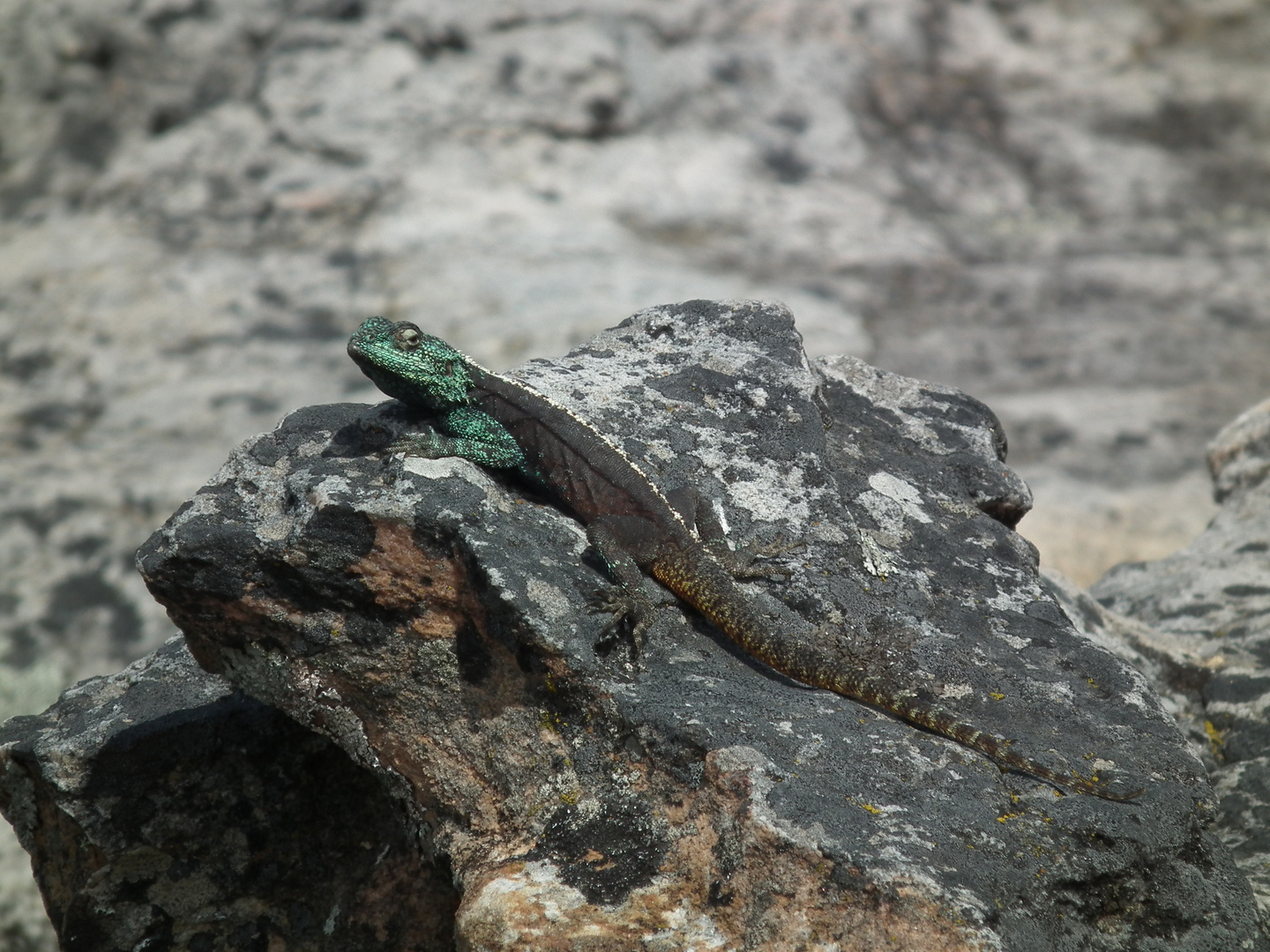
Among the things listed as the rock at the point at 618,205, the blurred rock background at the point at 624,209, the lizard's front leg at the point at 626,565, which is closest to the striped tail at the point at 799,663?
the lizard's front leg at the point at 626,565

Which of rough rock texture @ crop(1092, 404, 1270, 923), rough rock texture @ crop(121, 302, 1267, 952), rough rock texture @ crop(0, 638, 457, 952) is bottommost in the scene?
rough rock texture @ crop(0, 638, 457, 952)

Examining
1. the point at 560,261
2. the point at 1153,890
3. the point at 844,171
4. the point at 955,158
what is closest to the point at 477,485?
the point at 1153,890

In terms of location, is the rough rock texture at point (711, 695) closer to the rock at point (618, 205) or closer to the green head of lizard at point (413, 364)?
the green head of lizard at point (413, 364)

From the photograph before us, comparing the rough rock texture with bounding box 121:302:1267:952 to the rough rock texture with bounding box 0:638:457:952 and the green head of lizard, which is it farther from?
the rough rock texture with bounding box 0:638:457:952

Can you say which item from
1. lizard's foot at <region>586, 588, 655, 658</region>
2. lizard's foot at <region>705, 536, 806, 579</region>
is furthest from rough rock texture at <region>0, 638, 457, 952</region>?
lizard's foot at <region>705, 536, 806, 579</region>

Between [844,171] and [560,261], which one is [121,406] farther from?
[844,171]

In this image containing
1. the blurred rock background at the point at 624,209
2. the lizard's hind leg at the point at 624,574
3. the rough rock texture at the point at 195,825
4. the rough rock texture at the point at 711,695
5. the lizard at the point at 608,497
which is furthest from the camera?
the blurred rock background at the point at 624,209
